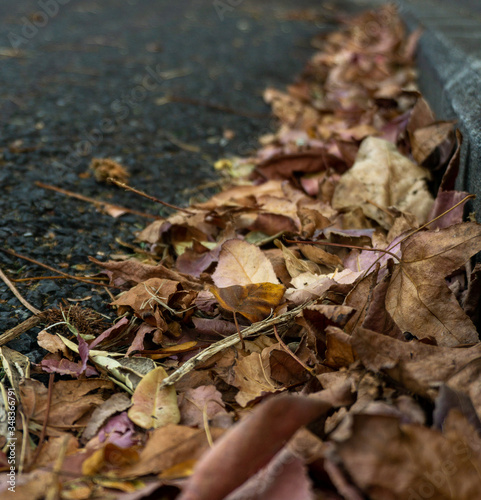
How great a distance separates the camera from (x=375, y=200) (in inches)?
62.6

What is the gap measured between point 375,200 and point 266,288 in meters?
0.63

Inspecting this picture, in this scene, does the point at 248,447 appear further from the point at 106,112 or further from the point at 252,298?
the point at 106,112

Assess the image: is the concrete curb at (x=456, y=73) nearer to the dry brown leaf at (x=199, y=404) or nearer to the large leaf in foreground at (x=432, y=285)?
the large leaf in foreground at (x=432, y=285)

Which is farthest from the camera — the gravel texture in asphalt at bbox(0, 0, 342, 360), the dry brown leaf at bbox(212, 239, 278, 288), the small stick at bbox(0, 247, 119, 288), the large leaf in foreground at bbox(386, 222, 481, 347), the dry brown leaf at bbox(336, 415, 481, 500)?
the gravel texture in asphalt at bbox(0, 0, 342, 360)

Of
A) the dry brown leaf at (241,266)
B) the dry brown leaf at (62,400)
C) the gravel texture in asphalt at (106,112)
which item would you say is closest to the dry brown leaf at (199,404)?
the dry brown leaf at (62,400)

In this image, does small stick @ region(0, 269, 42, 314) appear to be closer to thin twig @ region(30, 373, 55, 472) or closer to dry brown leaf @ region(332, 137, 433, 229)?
thin twig @ region(30, 373, 55, 472)

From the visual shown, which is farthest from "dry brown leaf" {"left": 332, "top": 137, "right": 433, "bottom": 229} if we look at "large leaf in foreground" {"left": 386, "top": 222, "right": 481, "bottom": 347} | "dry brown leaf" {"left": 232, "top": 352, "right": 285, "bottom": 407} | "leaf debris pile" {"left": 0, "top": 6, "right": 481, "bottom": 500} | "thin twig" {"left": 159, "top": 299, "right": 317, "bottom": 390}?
"dry brown leaf" {"left": 232, "top": 352, "right": 285, "bottom": 407}

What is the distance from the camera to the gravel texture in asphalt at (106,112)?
154 cm

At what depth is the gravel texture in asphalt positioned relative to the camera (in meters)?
1.54

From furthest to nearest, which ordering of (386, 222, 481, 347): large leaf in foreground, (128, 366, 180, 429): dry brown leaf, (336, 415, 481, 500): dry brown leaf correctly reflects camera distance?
(386, 222, 481, 347): large leaf in foreground
(128, 366, 180, 429): dry brown leaf
(336, 415, 481, 500): dry brown leaf

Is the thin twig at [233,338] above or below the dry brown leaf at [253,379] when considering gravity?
above

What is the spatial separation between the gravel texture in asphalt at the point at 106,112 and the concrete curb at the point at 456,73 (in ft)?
2.73

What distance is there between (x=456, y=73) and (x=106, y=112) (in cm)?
157

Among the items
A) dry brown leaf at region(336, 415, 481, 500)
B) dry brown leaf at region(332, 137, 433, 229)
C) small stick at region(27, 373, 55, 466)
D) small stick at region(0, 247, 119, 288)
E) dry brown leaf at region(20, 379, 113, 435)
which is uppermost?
dry brown leaf at region(336, 415, 481, 500)
